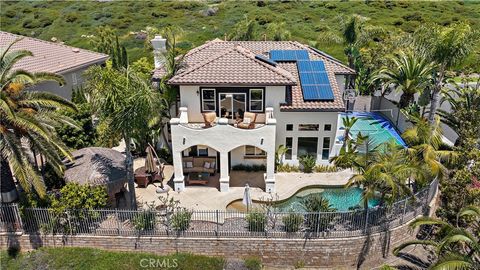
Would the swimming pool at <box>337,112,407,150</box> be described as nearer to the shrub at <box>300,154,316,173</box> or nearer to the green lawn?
the shrub at <box>300,154,316,173</box>

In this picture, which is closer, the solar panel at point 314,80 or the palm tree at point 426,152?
the palm tree at point 426,152

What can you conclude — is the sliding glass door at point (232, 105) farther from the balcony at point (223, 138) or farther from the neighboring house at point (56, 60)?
the neighboring house at point (56, 60)

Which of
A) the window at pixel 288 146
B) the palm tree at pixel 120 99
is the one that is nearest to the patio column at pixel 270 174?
the window at pixel 288 146

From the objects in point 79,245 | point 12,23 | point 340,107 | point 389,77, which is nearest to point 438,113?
point 389,77

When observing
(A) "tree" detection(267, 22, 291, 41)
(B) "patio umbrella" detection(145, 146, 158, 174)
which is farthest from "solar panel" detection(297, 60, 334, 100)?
(A) "tree" detection(267, 22, 291, 41)

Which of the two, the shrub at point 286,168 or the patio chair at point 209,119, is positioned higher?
the patio chair at point 209,119

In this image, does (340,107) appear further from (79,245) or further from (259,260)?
(79,245)

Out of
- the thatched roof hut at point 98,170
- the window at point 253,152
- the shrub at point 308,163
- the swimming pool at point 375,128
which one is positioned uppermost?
the thatched roof hut at point 98,170
